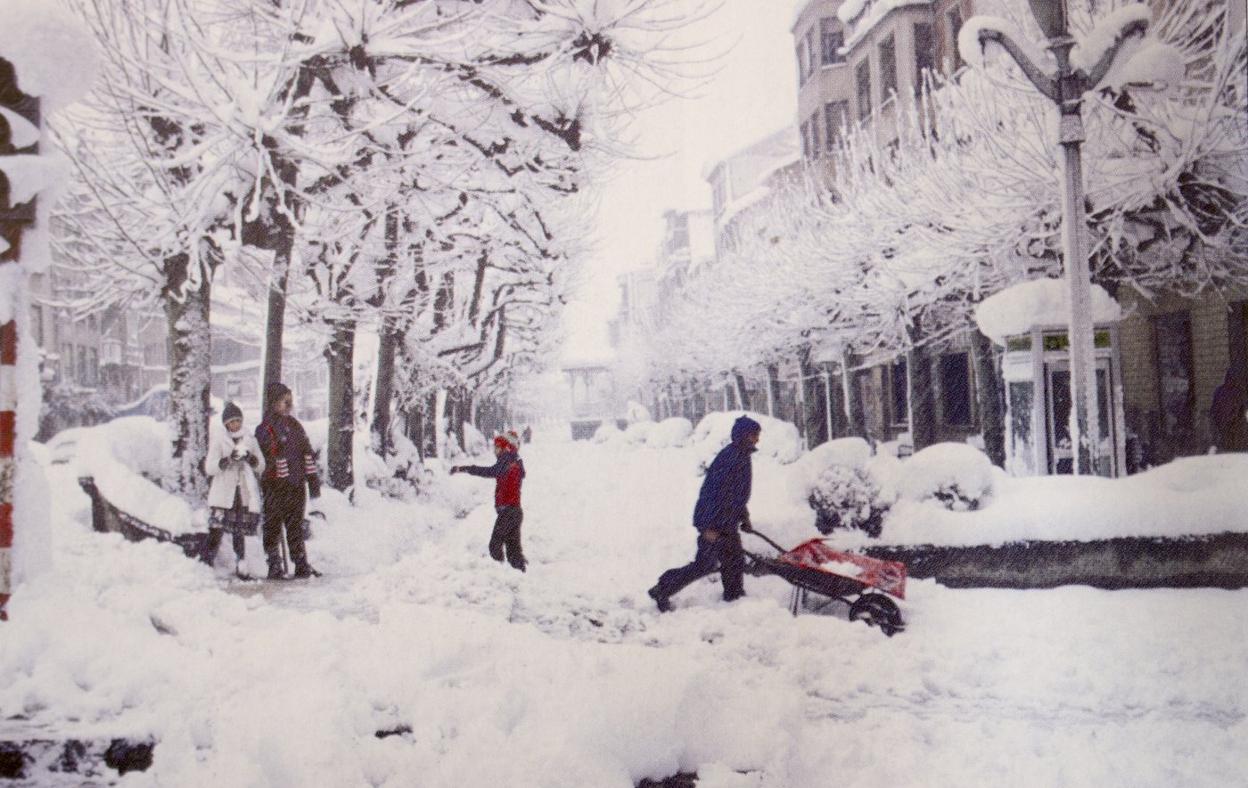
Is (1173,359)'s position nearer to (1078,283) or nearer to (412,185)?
(1078,283)

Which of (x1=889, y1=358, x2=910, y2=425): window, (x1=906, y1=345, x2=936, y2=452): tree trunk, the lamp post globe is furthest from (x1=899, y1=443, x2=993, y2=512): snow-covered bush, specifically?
(x1=889, y1=358, x2=910, y2=425): window

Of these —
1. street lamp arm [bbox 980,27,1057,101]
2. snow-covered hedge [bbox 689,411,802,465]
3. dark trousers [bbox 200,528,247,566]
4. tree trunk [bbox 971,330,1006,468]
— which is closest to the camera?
street lamp arm [bbox 980,27,1057,101]

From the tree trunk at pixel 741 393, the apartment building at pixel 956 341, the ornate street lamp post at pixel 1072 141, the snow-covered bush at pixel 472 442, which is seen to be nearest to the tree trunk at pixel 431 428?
the snow-covered bush at pixel 472 442

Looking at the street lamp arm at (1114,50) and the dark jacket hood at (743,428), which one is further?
the dark jacket hood at (743,428)

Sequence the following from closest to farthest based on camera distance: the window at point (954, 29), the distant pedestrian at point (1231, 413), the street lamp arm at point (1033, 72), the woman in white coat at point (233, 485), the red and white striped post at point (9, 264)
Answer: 1. the red and white striped post at point (9, 264)
2. the distant pedestrian at point (1231, 413)
3. the street lamp arm at point (1033, 72)
4. the woman in white coat at point (233, 485)
5. the window at point (954, 29)

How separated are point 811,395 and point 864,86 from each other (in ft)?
21.1

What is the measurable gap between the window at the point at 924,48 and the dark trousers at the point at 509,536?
7.91 m

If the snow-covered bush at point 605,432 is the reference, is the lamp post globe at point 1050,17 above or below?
above

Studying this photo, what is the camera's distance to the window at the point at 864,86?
42.9ft

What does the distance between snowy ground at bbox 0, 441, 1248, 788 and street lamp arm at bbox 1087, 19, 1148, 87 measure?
11.6 ft

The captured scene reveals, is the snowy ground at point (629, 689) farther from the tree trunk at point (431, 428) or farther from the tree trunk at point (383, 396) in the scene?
the tree trunk at point (431, 428)

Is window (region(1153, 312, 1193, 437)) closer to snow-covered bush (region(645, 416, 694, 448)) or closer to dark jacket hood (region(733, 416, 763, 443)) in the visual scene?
dark jacket hood (region(733, 416, 763, 443))

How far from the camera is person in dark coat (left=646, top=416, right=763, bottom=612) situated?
21.6 ft

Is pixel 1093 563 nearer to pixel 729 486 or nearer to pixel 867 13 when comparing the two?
pixel 729 486
